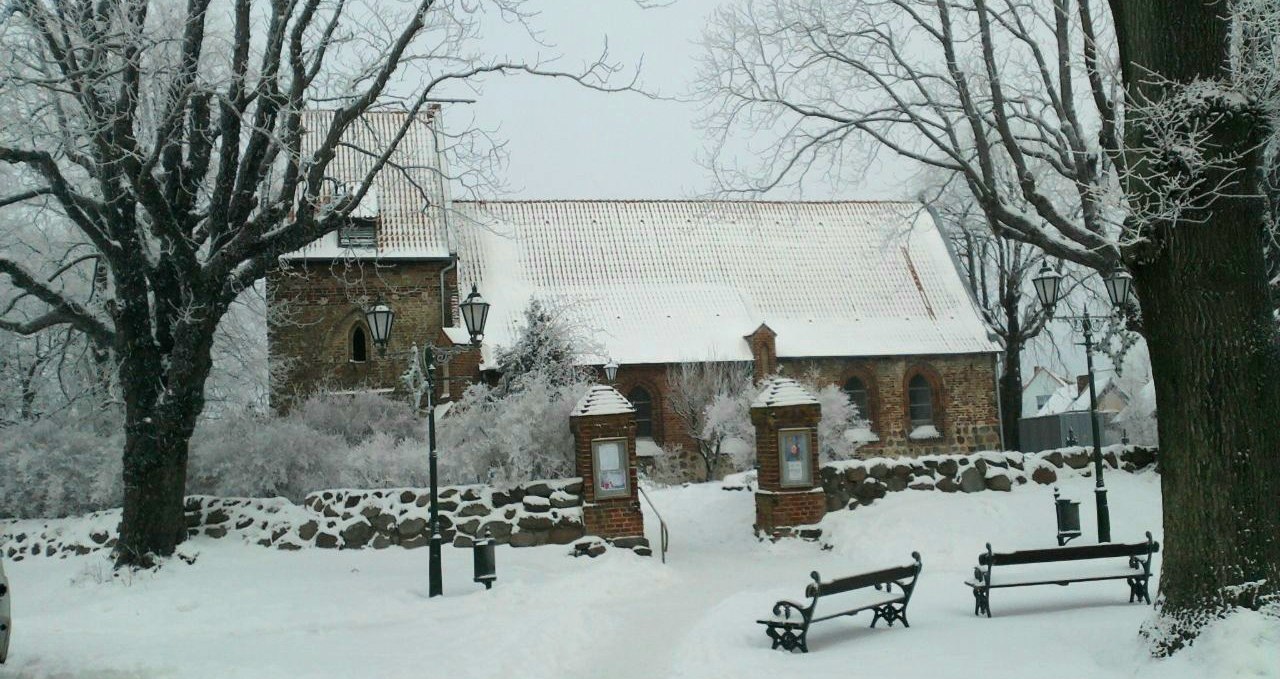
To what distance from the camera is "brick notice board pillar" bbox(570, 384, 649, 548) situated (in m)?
15.3

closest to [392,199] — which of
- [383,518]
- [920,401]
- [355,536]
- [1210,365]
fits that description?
[383,518]

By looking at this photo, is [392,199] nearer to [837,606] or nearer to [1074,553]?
[837,606]

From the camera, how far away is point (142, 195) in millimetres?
12859

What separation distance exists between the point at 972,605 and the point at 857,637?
6.42 feet

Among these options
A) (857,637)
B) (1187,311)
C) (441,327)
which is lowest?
(857,637)

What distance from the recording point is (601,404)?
51.7 ft

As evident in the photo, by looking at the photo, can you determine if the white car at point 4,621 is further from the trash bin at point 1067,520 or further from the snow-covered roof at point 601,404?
the trash bin at point 1067,520

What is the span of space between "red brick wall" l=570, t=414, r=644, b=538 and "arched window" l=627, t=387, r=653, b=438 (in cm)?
1397

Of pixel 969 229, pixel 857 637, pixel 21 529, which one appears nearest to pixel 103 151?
pixel 21 529

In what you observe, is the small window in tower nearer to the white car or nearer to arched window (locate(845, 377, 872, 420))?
arched window (locate(845, 377, 872, 420))

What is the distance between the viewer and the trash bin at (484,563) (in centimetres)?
1251

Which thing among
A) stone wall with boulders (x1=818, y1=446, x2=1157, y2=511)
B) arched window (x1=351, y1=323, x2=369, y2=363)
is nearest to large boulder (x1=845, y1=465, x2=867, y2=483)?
stone wall with boulders (x1=818, y1=446, x2=1157, y2=511)

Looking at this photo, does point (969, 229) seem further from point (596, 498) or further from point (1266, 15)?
point (1266, 15)

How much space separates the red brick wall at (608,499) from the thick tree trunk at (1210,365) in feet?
27.8
